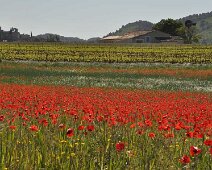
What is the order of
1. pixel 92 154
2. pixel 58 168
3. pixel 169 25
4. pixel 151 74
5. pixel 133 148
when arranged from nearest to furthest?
pixel 58 168 → pixel 92 154 → pixel 133 148 → pixel 151 74 → pixel 169 25

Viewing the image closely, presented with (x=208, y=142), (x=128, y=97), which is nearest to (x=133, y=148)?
(x=208, y=142)

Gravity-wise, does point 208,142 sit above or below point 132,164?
above

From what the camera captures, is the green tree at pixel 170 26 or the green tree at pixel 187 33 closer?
the green tree at pixel 187 33

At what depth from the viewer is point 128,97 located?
1981cm

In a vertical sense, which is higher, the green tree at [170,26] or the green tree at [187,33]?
the green tree at [170,26]

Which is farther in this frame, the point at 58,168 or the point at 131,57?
the point at 131,57

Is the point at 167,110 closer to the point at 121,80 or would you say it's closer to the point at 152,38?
the point at 121,80

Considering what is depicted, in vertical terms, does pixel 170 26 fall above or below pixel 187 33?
above

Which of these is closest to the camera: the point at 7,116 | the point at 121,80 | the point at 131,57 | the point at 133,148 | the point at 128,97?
the point at 133,148

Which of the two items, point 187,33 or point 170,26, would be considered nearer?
point 187,33

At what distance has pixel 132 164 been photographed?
7.30 m

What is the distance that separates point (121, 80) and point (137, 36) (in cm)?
10886

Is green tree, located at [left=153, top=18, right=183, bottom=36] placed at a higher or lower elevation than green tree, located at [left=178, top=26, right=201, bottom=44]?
higher

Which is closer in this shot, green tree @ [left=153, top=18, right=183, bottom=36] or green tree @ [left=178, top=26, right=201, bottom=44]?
green tree @ [left=178, top=26, right=201, bottom=44]
